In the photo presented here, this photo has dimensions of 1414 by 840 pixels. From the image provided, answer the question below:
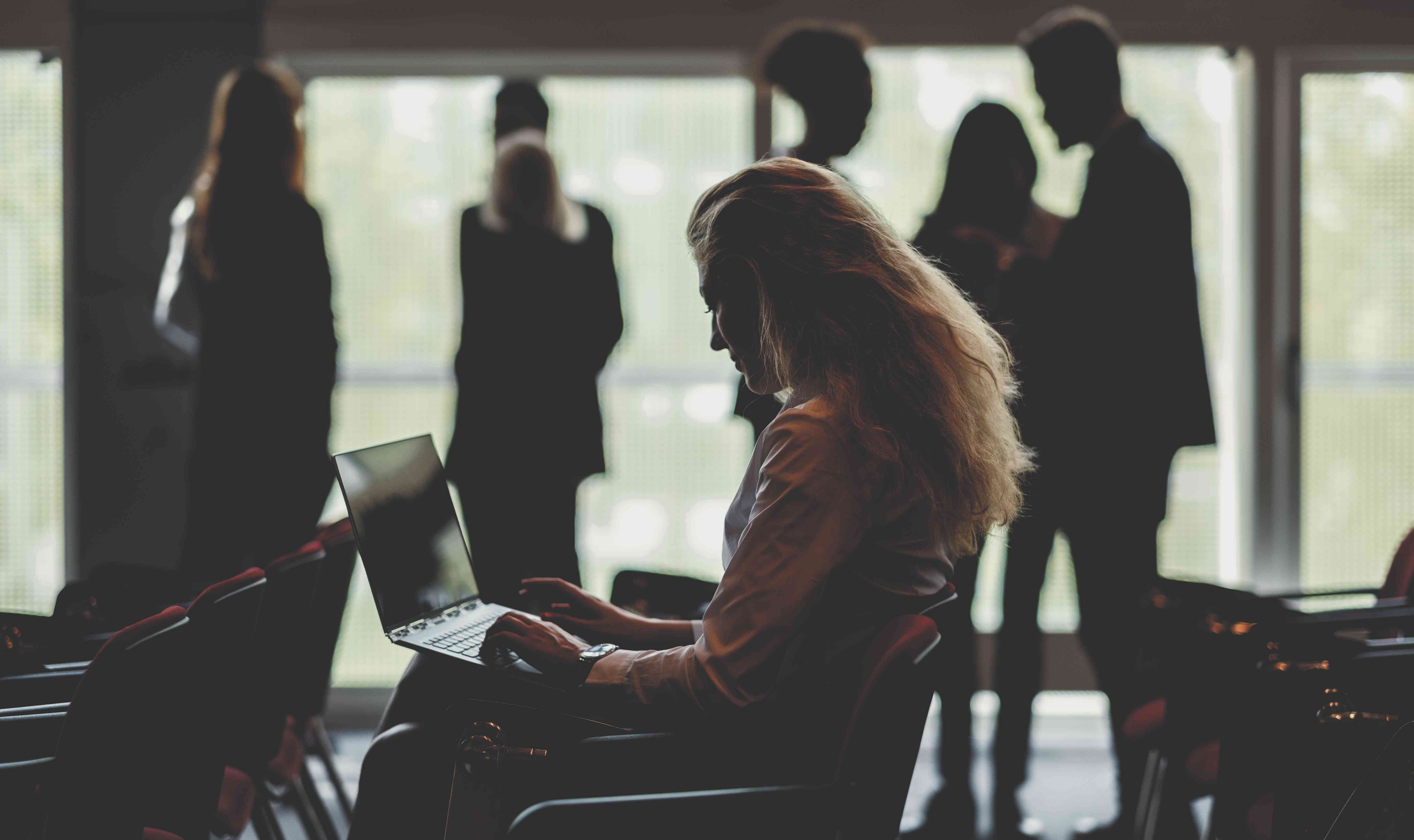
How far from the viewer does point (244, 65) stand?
3584mm

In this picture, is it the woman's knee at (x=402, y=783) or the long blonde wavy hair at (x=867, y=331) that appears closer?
the long blonde wavy hair at (x=867, y=331)

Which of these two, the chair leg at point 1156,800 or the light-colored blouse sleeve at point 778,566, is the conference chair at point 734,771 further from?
the chair leg at point 1156,800

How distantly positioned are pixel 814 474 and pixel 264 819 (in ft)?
4.73

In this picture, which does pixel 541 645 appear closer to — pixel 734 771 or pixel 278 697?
pixel 734 771

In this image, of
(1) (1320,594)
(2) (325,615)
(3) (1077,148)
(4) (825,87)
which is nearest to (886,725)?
(2) (325,615)

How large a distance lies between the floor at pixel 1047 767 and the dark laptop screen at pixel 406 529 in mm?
1151

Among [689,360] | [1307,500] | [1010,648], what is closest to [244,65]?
[689,360]

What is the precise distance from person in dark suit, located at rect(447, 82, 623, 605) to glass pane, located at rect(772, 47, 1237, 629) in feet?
3.57

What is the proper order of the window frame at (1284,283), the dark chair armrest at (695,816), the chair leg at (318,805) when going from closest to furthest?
the dark chair armrest at (695,816) → the chair leg at (318,805) → the window frame at (1284,283)

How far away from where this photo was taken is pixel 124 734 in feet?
4.83

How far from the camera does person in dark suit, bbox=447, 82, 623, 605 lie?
314cm

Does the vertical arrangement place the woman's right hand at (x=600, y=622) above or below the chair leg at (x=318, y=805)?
above

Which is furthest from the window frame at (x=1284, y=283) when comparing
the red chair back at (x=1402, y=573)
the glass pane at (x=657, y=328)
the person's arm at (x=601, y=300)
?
the person's arm at (x=601, y=300)

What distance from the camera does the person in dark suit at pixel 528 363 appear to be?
314 cm
